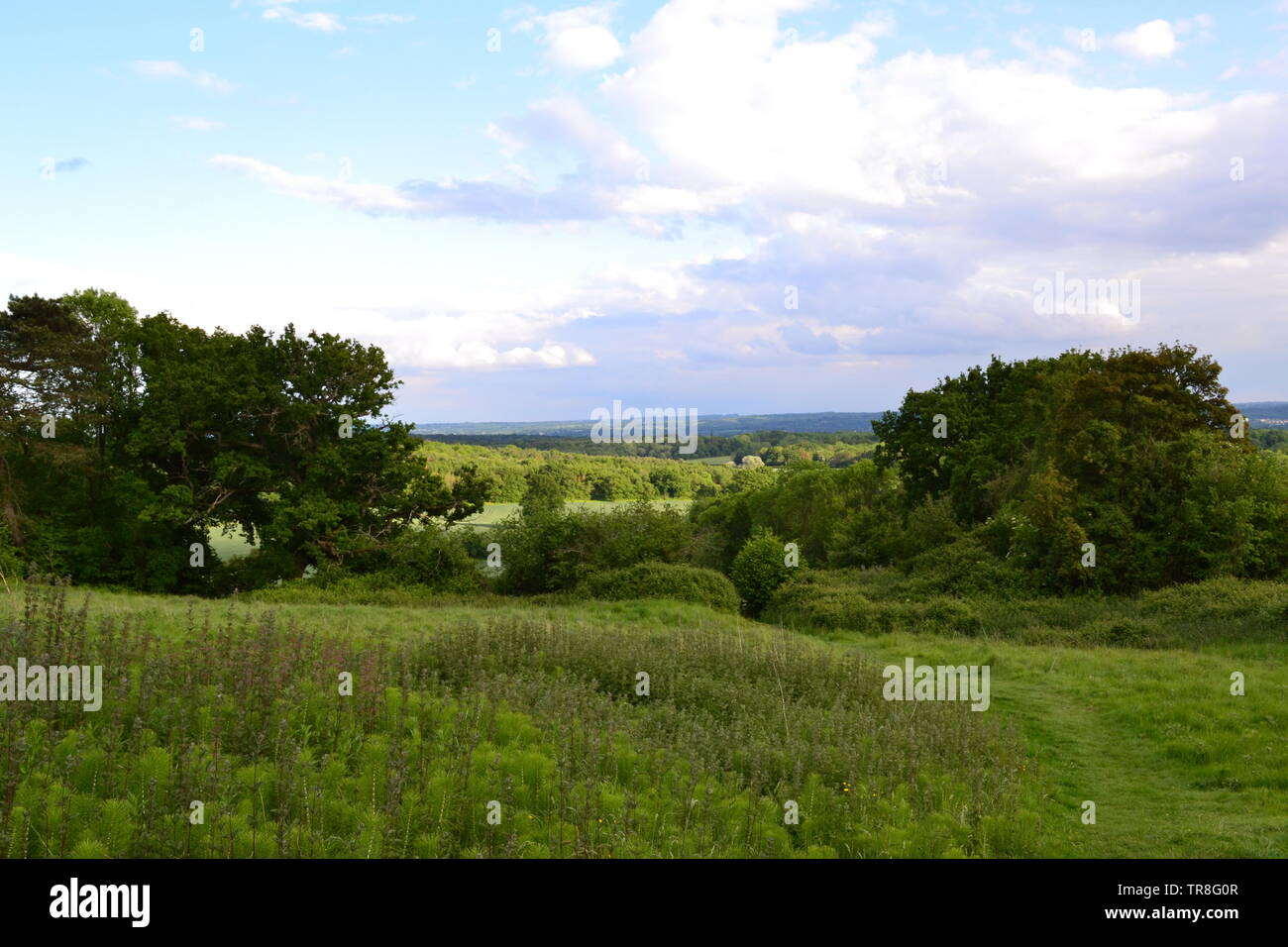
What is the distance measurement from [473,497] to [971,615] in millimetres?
19153

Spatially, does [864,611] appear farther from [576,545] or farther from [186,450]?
[186,450]

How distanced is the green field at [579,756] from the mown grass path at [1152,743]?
2.0 inches

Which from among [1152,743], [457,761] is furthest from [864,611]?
[457,761]

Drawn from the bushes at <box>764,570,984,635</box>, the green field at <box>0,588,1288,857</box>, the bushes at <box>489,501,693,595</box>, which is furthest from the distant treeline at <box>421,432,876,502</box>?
the green field at <box>0,588,1288,857</box>

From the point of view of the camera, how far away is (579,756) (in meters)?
7.18

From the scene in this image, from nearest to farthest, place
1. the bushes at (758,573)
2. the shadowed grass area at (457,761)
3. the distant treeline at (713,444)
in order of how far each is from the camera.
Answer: the shadowed grass area at (457,761) < the bushes at (758,573) < the distant treeline at (713,444)

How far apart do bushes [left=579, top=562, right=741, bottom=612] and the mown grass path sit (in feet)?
29.0

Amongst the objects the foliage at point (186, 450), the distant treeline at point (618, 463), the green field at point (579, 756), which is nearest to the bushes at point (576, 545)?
the distant treeline at point (618, 463)

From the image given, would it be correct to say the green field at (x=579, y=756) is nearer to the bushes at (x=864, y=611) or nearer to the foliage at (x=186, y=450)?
the bushes at (x=864, y=611)

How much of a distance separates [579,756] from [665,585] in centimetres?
2011

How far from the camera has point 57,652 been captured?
721 centimetres

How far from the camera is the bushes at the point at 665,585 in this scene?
27.0m

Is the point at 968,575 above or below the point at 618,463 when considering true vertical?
below

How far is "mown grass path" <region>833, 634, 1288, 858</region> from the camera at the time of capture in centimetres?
786
